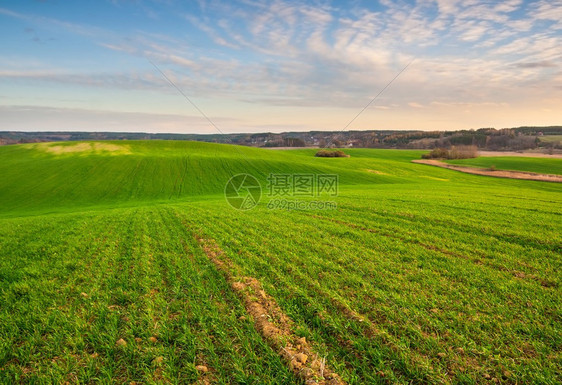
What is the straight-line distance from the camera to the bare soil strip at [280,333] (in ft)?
14.7

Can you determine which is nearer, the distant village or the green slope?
the green slope

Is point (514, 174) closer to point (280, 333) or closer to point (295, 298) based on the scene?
point (295, 298)

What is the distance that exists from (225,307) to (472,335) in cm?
564

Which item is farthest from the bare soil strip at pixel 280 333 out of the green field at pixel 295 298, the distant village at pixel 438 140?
the distant village at pixel 438 140

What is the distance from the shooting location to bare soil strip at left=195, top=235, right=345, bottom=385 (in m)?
4.48

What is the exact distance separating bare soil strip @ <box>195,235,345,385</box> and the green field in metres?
0.16

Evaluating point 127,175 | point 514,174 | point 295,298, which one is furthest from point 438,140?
point 295,298

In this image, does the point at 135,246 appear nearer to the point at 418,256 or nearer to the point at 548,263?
the point at 418,256

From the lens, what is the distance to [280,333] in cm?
555

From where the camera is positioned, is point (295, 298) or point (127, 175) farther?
point (127, 175)

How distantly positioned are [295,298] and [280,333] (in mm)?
1389

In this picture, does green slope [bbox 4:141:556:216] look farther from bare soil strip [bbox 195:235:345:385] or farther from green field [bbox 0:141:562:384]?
bare soil strip [bbox 195:235:345:385]

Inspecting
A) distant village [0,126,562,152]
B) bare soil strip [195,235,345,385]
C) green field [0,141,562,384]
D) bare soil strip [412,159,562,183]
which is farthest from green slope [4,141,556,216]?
distant village [0,126,562,152]

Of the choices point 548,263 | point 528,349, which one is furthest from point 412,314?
point 548,263
